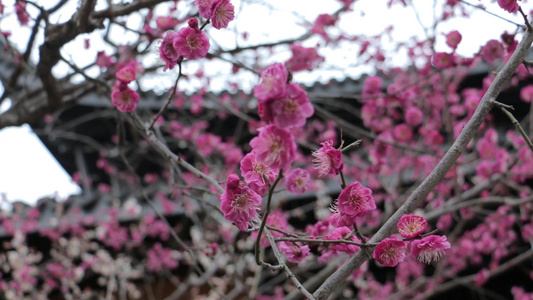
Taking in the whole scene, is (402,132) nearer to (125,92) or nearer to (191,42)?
(125,92)

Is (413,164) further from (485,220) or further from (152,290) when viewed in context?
(152,290)

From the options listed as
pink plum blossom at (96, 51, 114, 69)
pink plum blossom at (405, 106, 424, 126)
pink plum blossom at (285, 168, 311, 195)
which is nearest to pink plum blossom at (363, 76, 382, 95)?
pink plum blossom at (405, 106, 424, 126)

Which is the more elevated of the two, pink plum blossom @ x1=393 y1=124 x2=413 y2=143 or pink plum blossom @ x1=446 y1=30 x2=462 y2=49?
pink plum blossom @ x1=446 y1=30 x2=462 y2=49

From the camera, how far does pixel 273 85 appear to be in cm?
135

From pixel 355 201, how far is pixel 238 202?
1.35ft

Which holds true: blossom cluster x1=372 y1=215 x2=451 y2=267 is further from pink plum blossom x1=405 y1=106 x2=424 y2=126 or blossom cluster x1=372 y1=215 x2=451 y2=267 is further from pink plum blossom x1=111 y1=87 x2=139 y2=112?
pink plum blossom x1=405 y1=106 x2=424 y2=126

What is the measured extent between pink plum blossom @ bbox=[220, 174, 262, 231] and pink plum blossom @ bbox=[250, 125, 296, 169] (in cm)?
36

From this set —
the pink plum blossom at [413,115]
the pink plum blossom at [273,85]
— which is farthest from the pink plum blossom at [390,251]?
the pink plum blossom at [413,115]

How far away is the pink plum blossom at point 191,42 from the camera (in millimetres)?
1931

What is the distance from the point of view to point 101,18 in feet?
9.43

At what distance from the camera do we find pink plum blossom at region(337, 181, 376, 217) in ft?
5.98

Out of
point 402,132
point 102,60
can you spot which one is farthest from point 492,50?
point 102,60

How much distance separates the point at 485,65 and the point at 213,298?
399cm

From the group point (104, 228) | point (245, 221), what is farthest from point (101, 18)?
point (104, 228)
